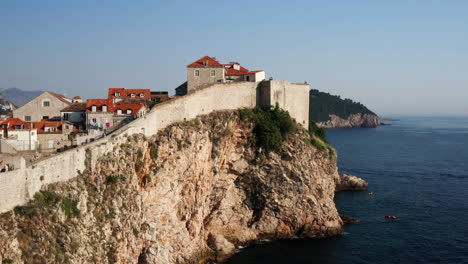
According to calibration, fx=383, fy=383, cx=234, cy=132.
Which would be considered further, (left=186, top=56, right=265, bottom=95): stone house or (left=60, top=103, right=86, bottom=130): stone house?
(left=186, top=56, right=265, bottom=95): stone house

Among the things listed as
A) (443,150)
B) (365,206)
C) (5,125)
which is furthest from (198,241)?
(443,150)

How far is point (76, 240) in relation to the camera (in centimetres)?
2752

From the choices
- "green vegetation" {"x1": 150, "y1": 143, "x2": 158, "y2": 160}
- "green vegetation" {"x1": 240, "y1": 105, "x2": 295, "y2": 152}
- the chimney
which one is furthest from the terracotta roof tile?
"green vegetation" {"x1": 240, "y1": 105, "x2": 295, "y2": 152}

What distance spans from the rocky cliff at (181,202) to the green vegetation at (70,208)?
0.08 m

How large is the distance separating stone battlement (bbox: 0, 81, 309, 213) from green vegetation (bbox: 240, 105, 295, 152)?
1.70 metres

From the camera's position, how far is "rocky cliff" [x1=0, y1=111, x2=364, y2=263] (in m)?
26.9

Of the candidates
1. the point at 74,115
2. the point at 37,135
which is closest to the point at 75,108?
the point at 74,115

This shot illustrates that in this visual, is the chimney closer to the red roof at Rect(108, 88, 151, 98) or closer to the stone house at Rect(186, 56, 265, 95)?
the red roof at Rect(108, 88, 151, 98)

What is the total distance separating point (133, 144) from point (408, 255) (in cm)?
Answer: 3353

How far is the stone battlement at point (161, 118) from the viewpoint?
2603 centimetres

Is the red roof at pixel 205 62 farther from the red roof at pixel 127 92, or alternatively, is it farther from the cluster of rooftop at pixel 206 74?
the red roof at pixel 127 92

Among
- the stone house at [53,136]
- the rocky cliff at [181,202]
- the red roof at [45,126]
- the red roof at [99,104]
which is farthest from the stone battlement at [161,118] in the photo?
the red roof at [45,126]

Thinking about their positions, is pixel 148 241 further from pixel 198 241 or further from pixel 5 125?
pixel 5 125

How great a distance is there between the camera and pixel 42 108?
4909 centimetres
